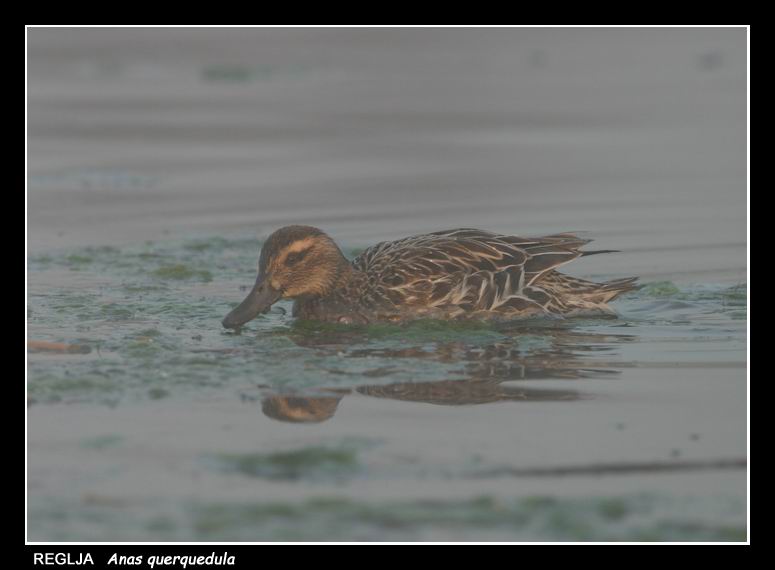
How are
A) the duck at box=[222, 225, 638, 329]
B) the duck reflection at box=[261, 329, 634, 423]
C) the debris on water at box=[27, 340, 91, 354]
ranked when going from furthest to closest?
the duck at box=[222, 225, 638, 329]
the debris on water at box=[27, 340, 91, 354]
the duck reflection at box=[261, 329, 634, 423]

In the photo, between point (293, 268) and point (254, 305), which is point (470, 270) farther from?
point (254, 305)

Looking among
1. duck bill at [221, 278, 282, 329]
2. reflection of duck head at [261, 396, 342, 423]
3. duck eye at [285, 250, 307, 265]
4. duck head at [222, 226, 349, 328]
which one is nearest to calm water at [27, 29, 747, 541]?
reflection of duck head at [261, 396, 342, 423]

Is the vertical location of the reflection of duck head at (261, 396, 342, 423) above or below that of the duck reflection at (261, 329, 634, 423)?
below

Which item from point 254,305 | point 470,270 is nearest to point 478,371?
point 470,270

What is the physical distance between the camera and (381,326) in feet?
33.6

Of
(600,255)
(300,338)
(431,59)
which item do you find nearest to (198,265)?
(300,338)

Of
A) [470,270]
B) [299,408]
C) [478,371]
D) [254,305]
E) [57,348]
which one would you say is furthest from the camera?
[470,270]

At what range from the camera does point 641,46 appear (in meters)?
22.1

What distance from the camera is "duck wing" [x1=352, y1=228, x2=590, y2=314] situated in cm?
1028

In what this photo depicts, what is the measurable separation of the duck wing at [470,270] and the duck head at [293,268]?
0.90 ft

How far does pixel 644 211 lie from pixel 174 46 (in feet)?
38.9

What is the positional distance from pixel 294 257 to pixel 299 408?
2458 mm

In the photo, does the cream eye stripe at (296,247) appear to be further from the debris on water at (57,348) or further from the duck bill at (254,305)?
the debris on water at (57,348)

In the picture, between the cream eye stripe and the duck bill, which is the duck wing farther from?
the duck bill
